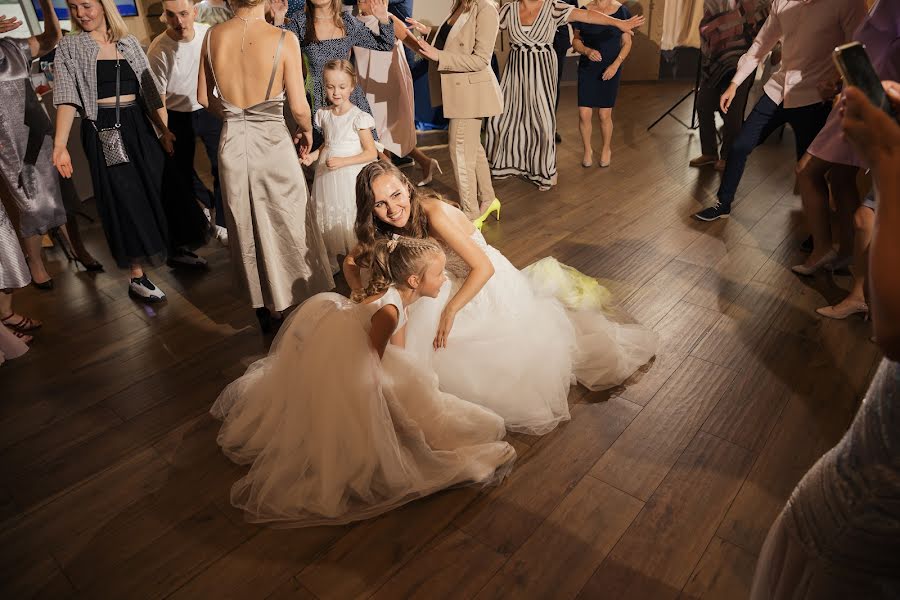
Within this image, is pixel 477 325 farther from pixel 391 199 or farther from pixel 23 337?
pixel 23 337

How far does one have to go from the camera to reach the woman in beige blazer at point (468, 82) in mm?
3799

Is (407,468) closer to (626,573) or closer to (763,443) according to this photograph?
(626,573)

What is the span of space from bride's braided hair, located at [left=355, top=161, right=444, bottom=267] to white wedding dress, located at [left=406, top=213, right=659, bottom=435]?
184 millimetres

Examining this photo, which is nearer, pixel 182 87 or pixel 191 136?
pixel 182 87

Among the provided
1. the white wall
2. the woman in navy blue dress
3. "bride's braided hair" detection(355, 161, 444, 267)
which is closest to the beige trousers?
the woman in navy blue dress

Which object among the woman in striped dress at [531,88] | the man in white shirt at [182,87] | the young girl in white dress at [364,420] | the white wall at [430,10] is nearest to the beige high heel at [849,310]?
the young girl in white dress at [364,420]

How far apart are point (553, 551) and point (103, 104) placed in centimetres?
297

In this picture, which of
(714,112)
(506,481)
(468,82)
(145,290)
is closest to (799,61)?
(714,112)

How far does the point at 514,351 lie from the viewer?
237 centimetres

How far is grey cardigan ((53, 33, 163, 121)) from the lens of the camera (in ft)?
9.29

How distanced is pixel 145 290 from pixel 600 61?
147 inches

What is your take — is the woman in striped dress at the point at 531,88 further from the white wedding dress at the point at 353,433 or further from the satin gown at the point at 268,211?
the white wedding dress at the point at 353,433

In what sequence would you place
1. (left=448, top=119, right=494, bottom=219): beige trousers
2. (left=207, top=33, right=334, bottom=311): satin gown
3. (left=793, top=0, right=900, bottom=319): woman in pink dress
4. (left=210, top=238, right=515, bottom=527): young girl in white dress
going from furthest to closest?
(left=448, top=119, right=494, bottom=219): beige trousers
(left=207, top=33, right=334, bottom=311): satin gown
(left=793, top=0, right=900, bottom=319): woman in pink dress
(left=210, top=238, right=515, bottom=527): young girl in white dress

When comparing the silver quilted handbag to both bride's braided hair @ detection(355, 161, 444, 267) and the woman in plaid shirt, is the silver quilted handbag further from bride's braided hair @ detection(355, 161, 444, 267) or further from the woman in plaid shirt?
bride's braided hair @ detection(355, 161, 444, 267)
